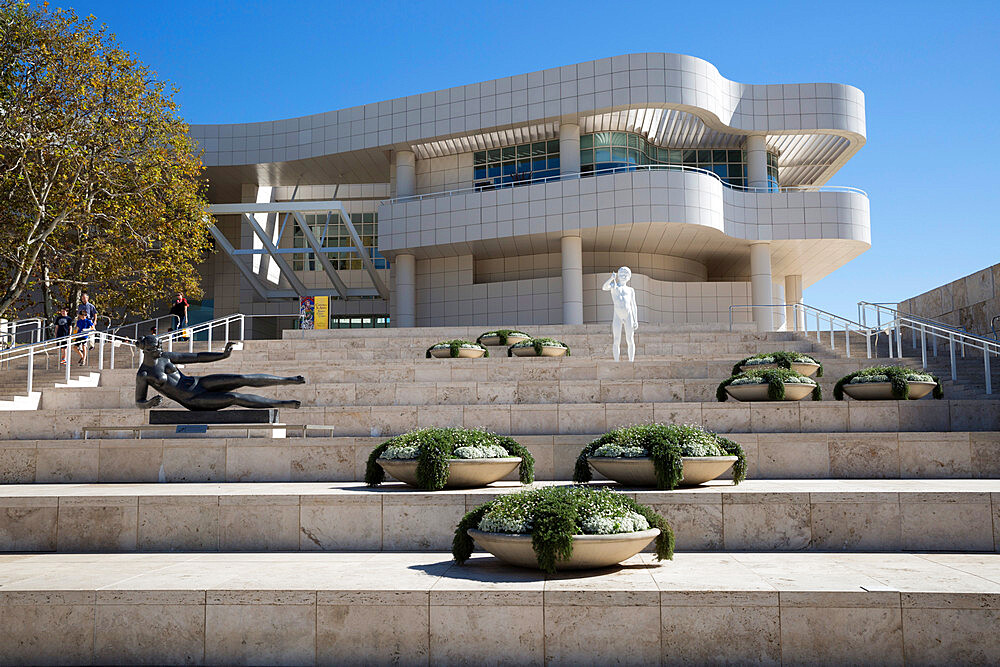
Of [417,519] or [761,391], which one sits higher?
[761,391]

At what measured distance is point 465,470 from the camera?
905 centimetres

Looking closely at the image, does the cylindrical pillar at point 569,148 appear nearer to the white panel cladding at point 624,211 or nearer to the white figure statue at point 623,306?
the white panel cladding at point 624,211

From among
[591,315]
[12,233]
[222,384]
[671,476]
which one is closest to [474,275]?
[591,315]

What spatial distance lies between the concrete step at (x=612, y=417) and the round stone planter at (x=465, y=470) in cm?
356

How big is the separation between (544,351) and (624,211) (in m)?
13.9

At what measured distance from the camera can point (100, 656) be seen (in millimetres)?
6254

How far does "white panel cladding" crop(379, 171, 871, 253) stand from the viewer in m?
32.2

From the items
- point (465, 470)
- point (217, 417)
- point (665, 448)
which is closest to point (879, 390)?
point (665, 448)

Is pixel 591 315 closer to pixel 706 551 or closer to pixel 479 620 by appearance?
pixel 706 551

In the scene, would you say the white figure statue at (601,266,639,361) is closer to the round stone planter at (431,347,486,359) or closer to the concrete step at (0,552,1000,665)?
the round stone planter at (431,347,486,359)

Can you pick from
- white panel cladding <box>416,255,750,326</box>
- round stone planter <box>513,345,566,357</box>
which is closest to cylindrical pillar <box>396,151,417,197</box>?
white panel cladding <box>416,255,750,326</box>

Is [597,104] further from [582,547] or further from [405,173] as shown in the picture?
[582,547]

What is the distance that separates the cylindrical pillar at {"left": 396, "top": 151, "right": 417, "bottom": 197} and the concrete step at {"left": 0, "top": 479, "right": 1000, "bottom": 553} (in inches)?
1207

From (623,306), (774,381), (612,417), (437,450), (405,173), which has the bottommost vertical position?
(437,450)
